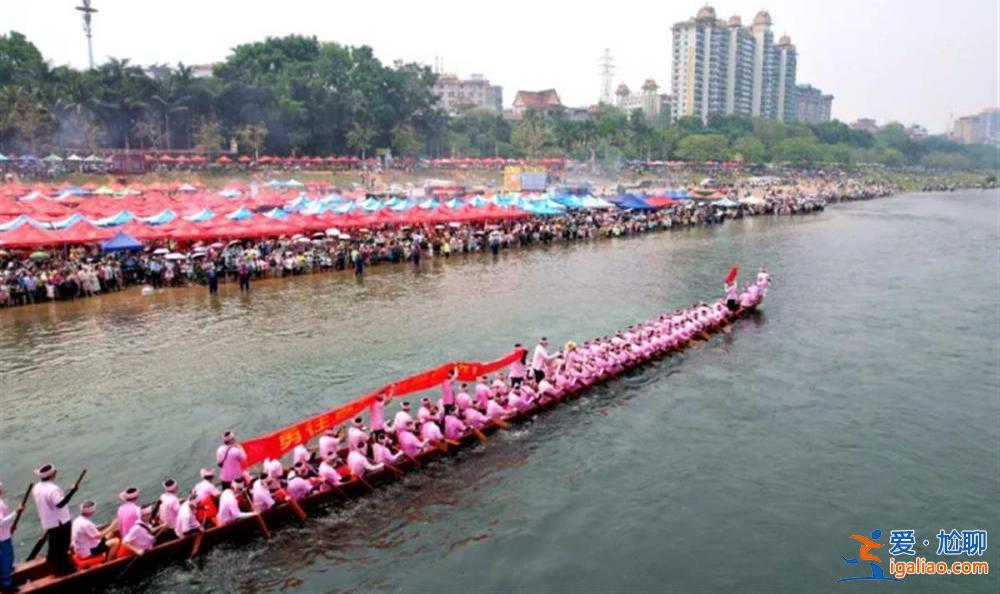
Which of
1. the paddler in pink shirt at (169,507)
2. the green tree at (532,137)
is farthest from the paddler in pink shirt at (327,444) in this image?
the green tree at (532,137)

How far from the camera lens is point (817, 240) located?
52.6m

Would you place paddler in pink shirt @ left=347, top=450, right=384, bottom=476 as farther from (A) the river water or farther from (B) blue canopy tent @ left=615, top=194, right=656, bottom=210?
(B) blue canopy tent @ left=615, top=194, right=656, bottom=210

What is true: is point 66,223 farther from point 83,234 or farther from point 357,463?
point 357,463

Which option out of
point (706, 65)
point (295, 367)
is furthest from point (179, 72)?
point (706, 65)

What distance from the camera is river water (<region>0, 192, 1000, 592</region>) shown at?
12289 millimetres

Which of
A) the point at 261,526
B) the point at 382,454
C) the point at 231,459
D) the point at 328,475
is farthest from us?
the point at 382,454

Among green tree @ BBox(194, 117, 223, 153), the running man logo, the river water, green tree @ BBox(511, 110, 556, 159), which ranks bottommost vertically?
the running man logo

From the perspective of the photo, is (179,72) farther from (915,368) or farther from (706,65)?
(706,65)

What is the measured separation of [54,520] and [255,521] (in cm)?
290

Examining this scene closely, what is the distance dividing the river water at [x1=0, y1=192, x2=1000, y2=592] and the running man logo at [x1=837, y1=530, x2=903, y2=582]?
15 centimetres

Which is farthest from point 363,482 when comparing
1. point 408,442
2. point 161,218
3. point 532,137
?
point 532,137

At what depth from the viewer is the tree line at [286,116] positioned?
68.4 m

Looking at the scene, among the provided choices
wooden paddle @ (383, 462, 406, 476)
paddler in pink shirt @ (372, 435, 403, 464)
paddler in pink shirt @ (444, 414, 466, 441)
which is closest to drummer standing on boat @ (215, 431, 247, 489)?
paddler in pink shirt @ (372, 435, 403, 464)

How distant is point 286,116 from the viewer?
81.3 meters
